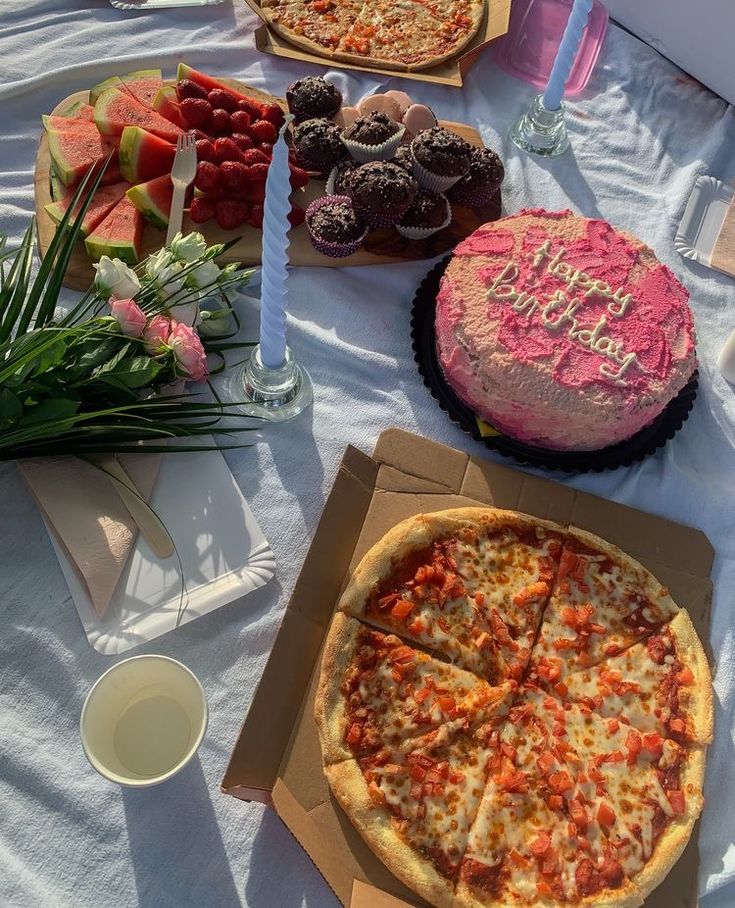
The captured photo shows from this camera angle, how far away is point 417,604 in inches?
63.3

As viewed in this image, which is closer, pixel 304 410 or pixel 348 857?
pixel 348 857

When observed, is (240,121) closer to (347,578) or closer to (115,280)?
(115,280)

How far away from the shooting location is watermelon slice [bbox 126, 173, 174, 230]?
1.85m

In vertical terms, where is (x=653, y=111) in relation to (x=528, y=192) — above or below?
above

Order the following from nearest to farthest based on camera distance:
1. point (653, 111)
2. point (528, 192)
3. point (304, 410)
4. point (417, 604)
Answer: point (417, 604) → point (304, 410) → point (528, 192) → point (653, 111)

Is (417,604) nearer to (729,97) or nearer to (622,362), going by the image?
(622,362)

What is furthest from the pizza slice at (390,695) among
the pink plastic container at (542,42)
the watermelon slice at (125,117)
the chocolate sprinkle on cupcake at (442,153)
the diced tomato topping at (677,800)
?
the pink plastic container at (542,42)

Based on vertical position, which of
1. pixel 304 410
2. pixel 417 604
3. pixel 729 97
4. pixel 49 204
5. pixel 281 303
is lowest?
pixel 417 604

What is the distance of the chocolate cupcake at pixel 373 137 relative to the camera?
1952 millimetres

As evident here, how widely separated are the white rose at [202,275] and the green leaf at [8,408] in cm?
45

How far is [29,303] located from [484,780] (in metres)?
1.42

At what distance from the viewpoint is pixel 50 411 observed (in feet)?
4.75

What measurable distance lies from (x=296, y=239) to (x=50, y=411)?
0.91m

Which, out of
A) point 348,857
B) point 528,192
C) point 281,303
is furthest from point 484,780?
point 528,192
